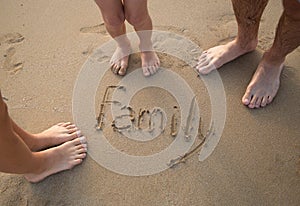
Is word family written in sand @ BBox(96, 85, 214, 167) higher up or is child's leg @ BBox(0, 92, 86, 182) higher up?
child's leg @ BBox(0, 92, 86, 182)

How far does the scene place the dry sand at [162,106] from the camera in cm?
111

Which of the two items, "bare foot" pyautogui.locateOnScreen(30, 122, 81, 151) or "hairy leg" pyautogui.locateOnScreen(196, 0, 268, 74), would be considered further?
"hairy leg" pyautogui.locateOnScreen(196, 0, 268, 74)

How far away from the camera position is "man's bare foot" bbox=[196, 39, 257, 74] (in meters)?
1.36

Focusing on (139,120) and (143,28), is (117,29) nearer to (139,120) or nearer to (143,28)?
(143,28)

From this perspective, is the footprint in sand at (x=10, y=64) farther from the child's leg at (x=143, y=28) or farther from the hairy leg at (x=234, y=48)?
the hairy leg at (x=234, y=48)

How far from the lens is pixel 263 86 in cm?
128

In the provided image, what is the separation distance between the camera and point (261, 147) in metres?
1.18

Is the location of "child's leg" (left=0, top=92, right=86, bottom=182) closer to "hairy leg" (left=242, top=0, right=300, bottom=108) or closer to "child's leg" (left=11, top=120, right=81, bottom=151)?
"child's leg" (left=11, top=120, right=81, bottom=151)

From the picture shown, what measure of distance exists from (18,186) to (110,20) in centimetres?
65

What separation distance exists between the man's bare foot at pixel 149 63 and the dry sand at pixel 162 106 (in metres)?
0.05

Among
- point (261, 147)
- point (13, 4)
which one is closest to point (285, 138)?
point (261, 147)

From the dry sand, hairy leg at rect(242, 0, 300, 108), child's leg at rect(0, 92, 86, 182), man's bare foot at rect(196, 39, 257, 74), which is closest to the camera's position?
child's leg at rect(0, 92, 86, 182)

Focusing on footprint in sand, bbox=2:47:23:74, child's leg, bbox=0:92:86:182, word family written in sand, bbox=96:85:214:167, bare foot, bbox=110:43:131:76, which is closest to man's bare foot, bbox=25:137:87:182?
child's leg, bbox=0:92:86:182

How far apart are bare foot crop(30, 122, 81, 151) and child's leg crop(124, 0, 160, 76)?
1.22 feet
